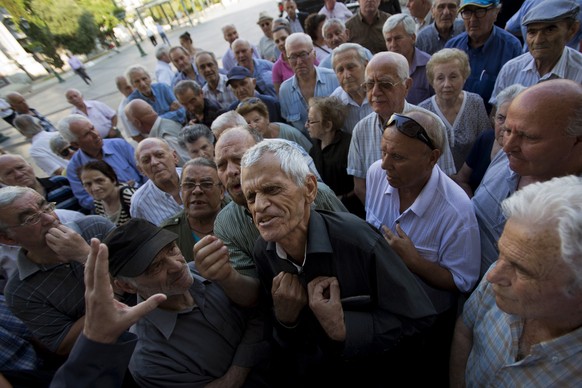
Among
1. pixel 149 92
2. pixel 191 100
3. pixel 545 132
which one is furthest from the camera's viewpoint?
pixel 149 92

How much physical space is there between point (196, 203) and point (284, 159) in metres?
1.30

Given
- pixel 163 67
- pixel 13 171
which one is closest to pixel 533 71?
pixel 13 171

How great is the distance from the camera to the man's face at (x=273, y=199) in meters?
1.50

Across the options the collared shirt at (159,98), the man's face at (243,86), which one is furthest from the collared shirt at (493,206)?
the collared shirt at (159,98)

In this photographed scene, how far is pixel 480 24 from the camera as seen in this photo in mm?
3408

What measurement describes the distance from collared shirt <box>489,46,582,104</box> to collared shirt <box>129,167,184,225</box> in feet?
11.8

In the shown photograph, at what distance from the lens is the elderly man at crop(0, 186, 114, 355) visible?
213 cm

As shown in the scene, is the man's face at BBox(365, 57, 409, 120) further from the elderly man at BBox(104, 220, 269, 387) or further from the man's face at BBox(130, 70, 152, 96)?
the man's face at BBox(130, 70, 152, 96)

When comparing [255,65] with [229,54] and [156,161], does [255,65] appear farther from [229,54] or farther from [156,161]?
[156,161]

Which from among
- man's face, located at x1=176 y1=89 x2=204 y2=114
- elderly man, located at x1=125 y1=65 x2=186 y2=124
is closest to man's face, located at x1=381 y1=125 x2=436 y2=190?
man's face, located at x1=176 y1=89 x2=204 y2=114

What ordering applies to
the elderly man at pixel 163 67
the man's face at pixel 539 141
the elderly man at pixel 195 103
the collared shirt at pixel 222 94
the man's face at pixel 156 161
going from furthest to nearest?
1. the elderly man at pixel 163 67
2. the collared shirt at pixel 222 94
3. the elderly man at pixel 195 103
4. the man's face at pixel 156 161
5. the man's face at pixel 539 141

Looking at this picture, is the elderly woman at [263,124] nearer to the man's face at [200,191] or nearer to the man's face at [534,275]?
the man's face at [200,191]

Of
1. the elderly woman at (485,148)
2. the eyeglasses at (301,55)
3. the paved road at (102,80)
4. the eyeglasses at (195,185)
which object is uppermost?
the eyeglasses at (301,55)

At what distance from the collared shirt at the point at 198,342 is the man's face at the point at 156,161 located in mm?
1537
